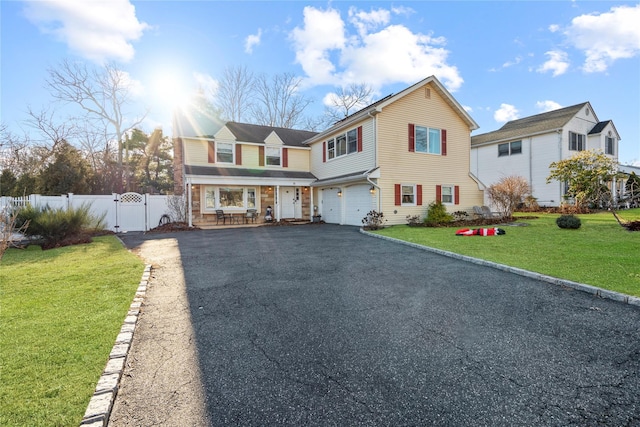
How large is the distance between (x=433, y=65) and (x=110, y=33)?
56.3 feet

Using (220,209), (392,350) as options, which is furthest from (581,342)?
(220,209)

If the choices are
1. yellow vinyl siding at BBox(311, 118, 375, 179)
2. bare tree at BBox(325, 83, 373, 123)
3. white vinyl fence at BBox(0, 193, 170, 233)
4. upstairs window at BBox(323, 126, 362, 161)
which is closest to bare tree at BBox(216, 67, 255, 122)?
bare tree at BBox(325, 83, 373, 123)

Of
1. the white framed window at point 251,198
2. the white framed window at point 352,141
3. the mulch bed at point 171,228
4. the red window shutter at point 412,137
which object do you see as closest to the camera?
the mulch bed at point 171,228

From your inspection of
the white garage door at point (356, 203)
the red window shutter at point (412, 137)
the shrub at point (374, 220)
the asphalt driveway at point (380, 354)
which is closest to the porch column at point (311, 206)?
the white garage door at point (356, 203)

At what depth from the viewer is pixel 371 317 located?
3.75 meters

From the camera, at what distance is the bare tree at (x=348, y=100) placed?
100ft

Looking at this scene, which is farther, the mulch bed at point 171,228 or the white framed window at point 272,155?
the white framed window at point 272,155

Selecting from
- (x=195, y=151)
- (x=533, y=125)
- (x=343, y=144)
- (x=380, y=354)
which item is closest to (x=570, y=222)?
(x=343, y=144)

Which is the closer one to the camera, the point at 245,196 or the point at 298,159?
the point at 245,196

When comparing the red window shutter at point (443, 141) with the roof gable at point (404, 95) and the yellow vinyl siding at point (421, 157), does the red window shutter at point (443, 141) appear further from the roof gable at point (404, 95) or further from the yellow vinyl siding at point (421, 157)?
the roof gable at point (404, 95)

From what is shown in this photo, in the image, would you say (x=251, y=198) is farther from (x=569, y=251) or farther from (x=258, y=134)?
(x=569, y=251)

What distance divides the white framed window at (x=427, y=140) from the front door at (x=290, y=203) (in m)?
8.21

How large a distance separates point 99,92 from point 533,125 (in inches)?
1419

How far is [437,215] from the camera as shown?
14.8m
